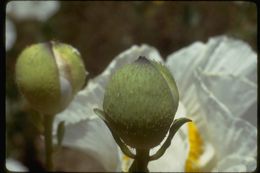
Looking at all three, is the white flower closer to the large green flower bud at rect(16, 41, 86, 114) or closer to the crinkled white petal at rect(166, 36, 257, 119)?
the crinkled white petal at rect(166, 36, 257, 119)

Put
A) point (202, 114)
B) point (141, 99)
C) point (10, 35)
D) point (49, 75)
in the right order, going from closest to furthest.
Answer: point (141, 99) < point (49, 75) < point (202, 114) < point (10, 35)

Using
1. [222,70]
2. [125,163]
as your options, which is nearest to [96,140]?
[125,163]

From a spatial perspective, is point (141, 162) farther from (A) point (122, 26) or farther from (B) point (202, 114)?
(A) point (122, 26)

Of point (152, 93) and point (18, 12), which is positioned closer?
point (152, 93)

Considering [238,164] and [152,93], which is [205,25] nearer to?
[238,164]

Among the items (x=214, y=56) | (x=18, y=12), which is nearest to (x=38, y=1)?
(x=18, y=12)

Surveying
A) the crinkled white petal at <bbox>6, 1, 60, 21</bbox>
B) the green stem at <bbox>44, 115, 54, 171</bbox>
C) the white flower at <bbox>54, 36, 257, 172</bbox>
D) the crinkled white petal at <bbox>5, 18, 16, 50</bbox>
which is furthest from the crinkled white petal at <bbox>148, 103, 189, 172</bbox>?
the crinkled white petal at <bbox>6, 1, 60, 21</bbox>
